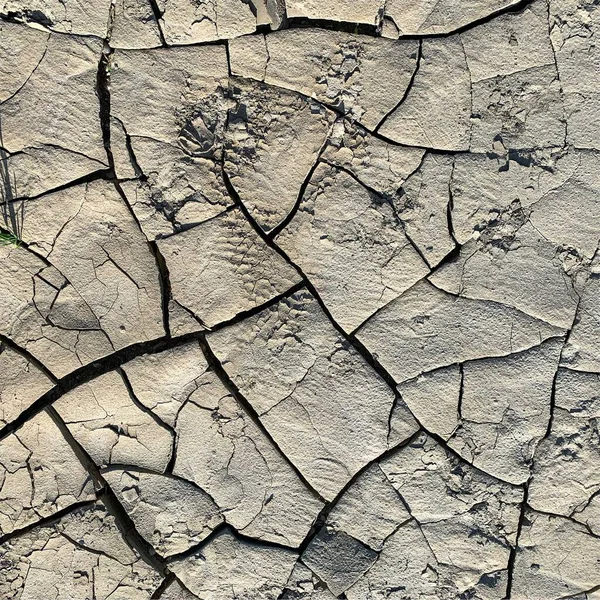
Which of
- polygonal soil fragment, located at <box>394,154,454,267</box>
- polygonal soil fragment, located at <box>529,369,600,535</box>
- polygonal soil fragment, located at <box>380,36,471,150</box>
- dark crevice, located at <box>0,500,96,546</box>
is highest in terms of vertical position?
polygonal soil fragment, located at <box>380,36,471,150</box>

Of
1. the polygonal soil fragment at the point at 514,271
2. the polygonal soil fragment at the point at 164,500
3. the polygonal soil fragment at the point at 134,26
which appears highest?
the polygonal soil fragment at the point at 134,26

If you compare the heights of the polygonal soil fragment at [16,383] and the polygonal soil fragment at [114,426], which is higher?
the polygonal soil fragment at [16,383]

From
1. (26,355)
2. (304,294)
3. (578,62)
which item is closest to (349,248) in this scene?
(304,294)

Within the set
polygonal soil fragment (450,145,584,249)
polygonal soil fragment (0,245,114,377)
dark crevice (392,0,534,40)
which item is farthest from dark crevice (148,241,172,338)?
dark crevice (392,0,534,40)

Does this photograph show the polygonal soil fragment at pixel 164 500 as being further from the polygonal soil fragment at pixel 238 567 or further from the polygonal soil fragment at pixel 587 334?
the polygonal soil fragment at pixel 587 334

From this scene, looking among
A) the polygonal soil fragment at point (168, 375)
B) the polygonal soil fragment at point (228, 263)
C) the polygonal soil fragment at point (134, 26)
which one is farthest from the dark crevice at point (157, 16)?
the polygonal soil fragment at point (168, 375)

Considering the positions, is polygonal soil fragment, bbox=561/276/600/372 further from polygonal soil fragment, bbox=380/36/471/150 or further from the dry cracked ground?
polygonal soil fragment, bbox=380/36/471/150
